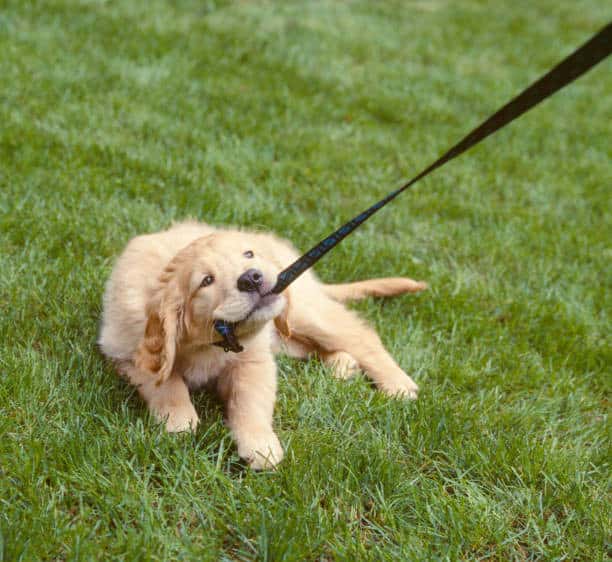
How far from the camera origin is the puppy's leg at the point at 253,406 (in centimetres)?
203

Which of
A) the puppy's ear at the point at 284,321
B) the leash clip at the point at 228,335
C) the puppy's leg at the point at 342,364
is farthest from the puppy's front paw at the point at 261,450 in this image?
the puppy's leg at the point at 342,364

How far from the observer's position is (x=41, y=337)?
2502 mm

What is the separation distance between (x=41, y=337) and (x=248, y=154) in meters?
2.08

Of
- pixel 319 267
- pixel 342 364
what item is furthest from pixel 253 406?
pixel 319 267

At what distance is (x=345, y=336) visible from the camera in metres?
2.69

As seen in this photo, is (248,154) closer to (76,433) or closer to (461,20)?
(76,433)

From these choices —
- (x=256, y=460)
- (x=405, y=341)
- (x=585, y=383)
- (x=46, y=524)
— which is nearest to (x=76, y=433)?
(x=46, y=524)

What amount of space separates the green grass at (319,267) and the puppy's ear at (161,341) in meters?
0.18

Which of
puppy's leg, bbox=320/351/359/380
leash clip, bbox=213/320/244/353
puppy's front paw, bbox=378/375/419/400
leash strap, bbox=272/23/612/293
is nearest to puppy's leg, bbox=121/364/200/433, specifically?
leash clip, bbox=213/320/244/353

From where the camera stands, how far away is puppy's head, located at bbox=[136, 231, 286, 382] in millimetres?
2004

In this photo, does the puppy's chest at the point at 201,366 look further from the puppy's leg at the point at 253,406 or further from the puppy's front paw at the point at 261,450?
the puppy's front paw at the point at 261,450

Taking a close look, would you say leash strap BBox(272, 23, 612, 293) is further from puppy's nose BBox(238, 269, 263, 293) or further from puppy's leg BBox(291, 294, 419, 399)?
puppy's leg BBox(291, 294, 419, 399)

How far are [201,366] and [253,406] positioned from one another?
0.26 metres

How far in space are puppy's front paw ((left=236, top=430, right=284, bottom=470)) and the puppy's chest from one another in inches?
13.1
